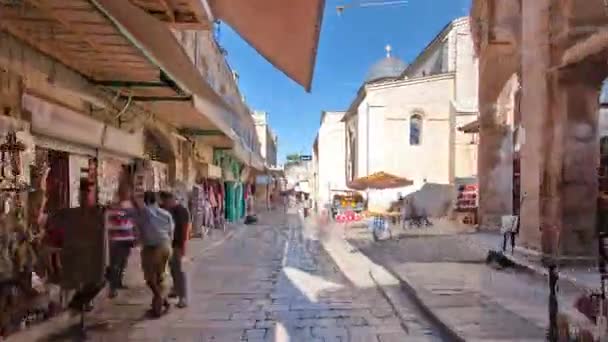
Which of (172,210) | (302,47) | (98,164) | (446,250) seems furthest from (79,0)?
(446,250)

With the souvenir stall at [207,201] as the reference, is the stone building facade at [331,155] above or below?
above

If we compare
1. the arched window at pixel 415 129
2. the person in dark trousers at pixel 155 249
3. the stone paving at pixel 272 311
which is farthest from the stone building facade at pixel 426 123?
the person in dark trousers at pixel 155 249

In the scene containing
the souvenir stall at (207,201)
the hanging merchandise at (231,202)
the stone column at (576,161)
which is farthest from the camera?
the hanging merchandise at (231,202)

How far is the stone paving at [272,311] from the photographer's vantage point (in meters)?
5.61

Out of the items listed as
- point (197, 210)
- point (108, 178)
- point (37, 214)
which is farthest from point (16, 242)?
point (197, 210)

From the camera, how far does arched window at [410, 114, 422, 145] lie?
32.1 meters

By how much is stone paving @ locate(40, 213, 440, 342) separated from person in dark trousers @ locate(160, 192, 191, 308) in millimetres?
256

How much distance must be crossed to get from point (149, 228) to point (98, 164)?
2.48 meters

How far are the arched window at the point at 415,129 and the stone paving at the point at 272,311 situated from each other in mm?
22090

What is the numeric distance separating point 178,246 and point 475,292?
390 centimetres

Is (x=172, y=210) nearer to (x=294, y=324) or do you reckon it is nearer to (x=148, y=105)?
(x=294, y=324)

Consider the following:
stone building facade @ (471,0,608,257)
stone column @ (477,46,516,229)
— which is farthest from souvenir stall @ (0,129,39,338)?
stone column @ (477,46,516,229)

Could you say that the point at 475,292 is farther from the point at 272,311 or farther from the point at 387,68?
the point at 387,68

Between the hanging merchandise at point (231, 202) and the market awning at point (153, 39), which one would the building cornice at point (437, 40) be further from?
the market awning at point (153, 39)
